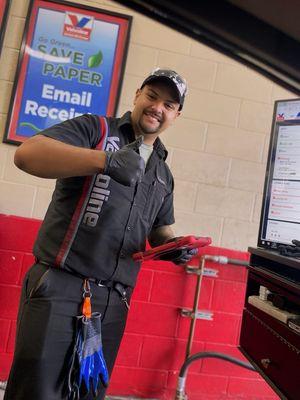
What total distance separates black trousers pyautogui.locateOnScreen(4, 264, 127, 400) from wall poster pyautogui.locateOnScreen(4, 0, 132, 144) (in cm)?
98

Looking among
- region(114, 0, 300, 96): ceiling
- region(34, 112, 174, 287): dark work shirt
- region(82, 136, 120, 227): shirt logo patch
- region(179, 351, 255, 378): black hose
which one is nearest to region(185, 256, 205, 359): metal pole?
region(179, 351, 255, 378): black hose

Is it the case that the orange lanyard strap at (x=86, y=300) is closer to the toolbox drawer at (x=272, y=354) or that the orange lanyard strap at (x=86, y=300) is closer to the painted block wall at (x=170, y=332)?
the toolbox drawer at (x=272, y=354)

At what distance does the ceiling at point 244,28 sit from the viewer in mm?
256

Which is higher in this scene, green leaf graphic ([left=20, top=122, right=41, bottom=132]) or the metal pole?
green leaf graphic ([left=20, top=122, right=41, bottom=132])

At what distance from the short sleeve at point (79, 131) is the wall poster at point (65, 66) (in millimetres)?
726

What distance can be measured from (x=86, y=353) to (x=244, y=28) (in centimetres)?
126

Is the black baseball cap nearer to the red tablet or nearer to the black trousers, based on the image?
the red tablet

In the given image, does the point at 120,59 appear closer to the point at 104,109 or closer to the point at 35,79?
the point at 104,109

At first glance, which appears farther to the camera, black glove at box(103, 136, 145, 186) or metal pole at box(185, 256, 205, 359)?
metal pole at box(185, 256, 205, 359)

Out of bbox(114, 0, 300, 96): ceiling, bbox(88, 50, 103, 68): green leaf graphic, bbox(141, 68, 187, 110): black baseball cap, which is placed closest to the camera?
bbox(114, 0, 300, 96): ceiling

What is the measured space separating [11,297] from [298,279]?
1523 millimetres

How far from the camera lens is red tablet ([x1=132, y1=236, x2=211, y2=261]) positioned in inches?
47.1

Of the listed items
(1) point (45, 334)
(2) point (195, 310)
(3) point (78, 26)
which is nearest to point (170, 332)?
(2) point (195, 310)

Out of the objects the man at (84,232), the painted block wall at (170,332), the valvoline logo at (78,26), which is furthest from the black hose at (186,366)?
the valvoline logo at (78,26)
